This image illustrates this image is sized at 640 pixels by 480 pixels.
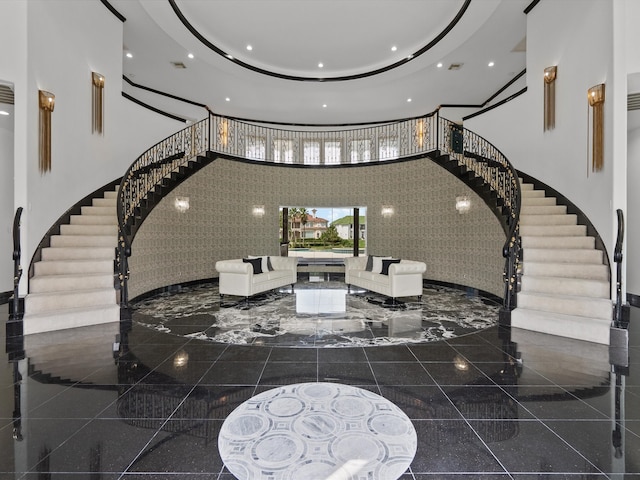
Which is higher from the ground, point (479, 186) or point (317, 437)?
point (479, 186)

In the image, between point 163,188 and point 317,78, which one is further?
point 317,78

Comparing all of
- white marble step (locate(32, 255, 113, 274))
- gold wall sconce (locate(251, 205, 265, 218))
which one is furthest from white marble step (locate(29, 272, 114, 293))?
gold wall sconce (locate(251, 205, 265, 218))

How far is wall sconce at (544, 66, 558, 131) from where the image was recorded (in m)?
6.42

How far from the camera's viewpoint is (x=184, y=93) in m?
10.9

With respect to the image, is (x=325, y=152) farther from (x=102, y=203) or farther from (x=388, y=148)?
(x=102, y=203)

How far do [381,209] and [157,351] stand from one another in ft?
24.9

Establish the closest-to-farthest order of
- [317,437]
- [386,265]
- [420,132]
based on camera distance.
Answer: [317,437]
[386,265]
[420,132]

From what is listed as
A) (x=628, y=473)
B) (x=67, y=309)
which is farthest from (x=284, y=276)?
(x=628, y=473)

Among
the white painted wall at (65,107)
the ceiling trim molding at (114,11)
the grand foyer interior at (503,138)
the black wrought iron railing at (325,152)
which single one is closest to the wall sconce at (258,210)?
the black wrought iron railing at (325,152)

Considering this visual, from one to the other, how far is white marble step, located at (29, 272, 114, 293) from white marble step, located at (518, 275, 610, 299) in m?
6.47

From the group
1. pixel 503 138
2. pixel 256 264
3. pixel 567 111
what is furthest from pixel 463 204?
pixel 256 264

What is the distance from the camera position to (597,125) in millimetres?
4914

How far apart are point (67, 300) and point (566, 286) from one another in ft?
23.5

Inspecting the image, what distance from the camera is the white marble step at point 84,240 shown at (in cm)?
538
